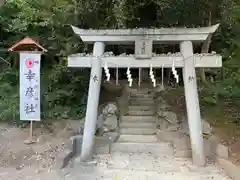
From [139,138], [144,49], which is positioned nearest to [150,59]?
[144,49]

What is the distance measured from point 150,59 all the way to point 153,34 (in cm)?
59

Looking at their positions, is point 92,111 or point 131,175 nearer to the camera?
point 131,175

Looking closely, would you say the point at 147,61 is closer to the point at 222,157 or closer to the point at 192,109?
the point at 192,109

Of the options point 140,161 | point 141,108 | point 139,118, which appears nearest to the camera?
point 140,161

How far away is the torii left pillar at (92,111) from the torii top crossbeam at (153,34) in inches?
10.5

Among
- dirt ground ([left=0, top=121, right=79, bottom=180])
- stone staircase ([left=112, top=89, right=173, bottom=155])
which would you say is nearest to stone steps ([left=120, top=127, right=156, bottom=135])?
stone staircase ([left=112, top=89, right=173, bottom=155])

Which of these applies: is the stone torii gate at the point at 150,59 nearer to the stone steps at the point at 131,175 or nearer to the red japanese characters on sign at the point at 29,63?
the stone steps at the point at 131,175

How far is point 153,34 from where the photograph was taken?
7703 mm

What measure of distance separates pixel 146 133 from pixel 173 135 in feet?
2.51

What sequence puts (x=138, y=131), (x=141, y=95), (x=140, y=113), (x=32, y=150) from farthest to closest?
1. (x=141, y=95)
2. (x=140, y=113)
3. (x=138, y=131)
4. (x=32, y=150)

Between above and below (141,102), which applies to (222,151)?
below

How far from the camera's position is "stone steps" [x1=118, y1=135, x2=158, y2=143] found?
8586mm

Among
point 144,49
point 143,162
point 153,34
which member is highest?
point 153,34

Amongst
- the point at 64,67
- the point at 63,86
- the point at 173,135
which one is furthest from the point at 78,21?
the point at 173,135
